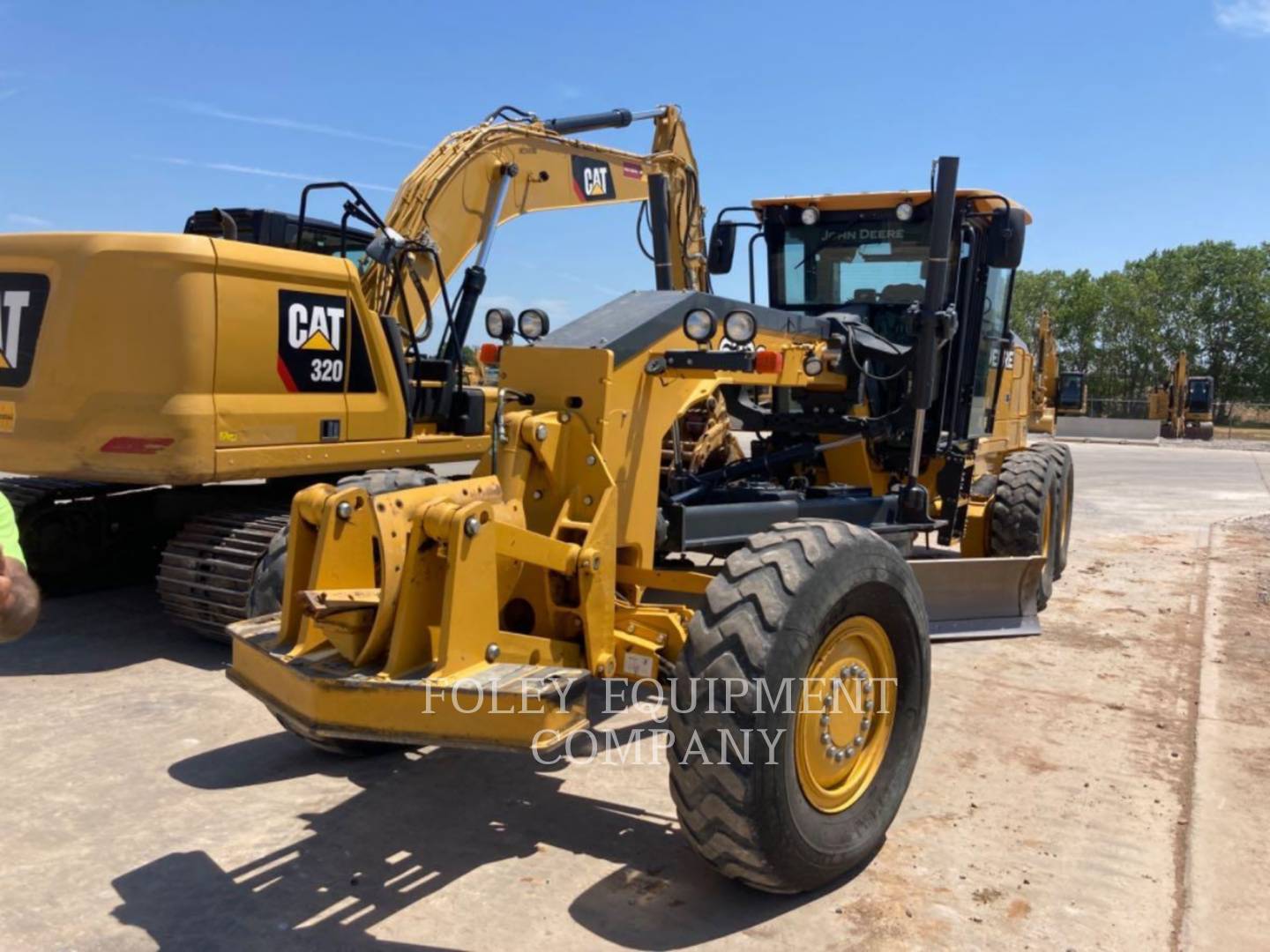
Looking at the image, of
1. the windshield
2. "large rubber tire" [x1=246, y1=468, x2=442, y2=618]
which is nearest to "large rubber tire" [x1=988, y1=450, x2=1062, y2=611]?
the windshield

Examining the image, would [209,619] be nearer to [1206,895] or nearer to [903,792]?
[903,792]

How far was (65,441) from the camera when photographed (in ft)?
20.1

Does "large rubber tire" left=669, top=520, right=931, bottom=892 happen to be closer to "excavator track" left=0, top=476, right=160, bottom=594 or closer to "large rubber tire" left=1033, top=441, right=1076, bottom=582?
"excavator track" left=0, top=476, right=160, bottom=594

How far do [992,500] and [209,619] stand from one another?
5.72 metres

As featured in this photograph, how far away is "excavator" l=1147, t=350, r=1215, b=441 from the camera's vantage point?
1601 inches

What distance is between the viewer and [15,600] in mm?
2230

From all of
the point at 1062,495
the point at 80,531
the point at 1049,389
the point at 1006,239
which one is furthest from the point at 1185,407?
the point at 80,531

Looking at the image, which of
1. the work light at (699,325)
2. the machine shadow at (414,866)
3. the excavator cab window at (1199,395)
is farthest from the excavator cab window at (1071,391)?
the excavator cab window at (1199,395)

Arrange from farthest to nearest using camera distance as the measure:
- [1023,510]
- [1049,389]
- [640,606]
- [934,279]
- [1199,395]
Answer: [1199,395]
[1049,389]
[1023,510]
[934,279]
[640,606]

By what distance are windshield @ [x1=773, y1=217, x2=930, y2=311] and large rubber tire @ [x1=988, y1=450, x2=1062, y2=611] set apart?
2016mm

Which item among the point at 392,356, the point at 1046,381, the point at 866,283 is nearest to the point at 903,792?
the point at 866,283

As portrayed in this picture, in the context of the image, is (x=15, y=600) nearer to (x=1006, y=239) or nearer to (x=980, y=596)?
(x=980, y=596)

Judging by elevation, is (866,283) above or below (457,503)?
above

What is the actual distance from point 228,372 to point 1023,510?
5.74 meters
